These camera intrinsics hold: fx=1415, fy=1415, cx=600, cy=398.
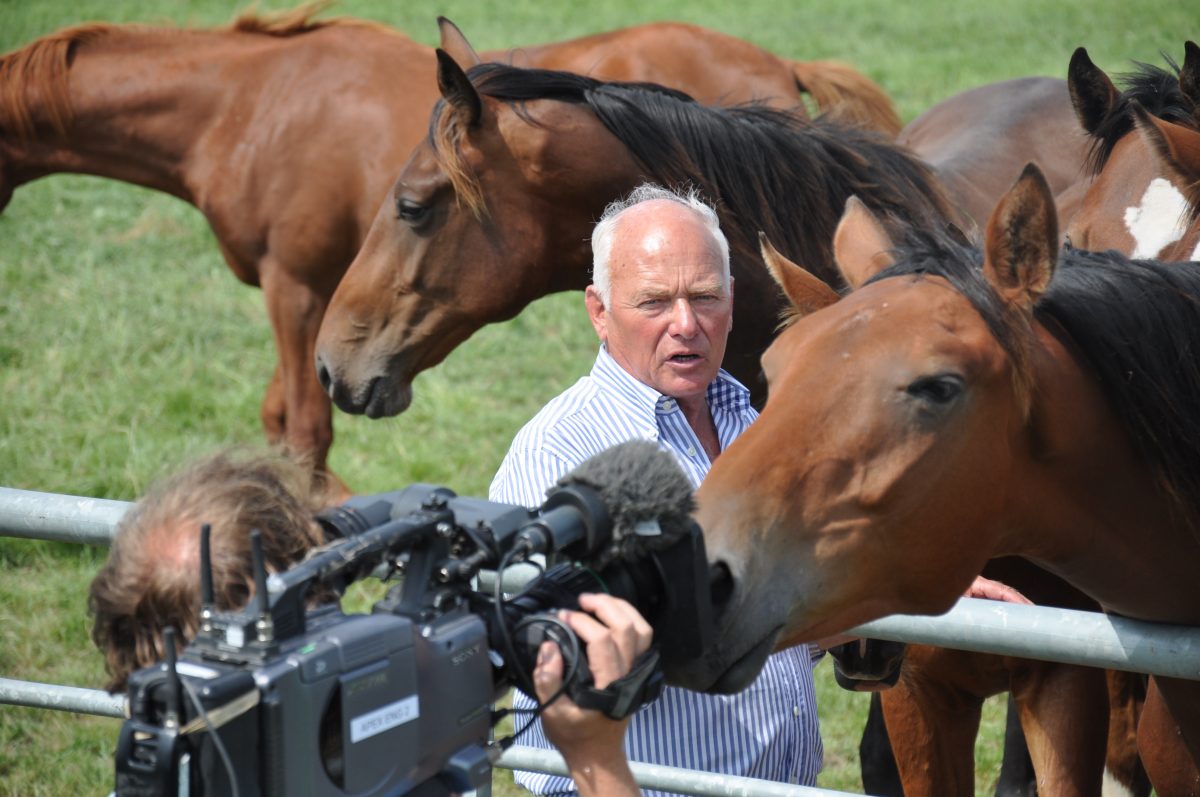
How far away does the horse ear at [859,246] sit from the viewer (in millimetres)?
2188

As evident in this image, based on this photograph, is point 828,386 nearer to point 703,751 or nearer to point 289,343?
point 703,751

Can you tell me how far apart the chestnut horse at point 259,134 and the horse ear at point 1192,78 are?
7.86 ft

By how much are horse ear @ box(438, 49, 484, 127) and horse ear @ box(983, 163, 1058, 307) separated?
7.25 ft

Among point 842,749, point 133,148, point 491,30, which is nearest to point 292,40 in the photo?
point 133,148

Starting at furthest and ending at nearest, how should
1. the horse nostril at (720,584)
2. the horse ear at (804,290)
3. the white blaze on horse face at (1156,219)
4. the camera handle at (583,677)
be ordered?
the white blaze on horse face at (1156,219) < the horse ear at (804,290) < the horse nostril at (720,584) < the camera handle at (583,677)

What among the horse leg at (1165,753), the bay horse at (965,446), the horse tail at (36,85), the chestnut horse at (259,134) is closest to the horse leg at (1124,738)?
the horse leg at (1165,753)

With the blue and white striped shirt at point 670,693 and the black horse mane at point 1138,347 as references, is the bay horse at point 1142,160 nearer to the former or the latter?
the black horse mane at point 1138,347

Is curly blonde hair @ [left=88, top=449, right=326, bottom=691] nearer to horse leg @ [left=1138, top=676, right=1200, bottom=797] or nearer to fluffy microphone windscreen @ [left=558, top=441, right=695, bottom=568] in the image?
fluffy microphone windscreen @ [left=558, top=441, right=695, bottom=568]

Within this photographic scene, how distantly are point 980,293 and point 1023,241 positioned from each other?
0.09 meters

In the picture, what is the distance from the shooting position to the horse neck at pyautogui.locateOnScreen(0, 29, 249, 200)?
6195 millimetres

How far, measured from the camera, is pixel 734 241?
3.84 metres

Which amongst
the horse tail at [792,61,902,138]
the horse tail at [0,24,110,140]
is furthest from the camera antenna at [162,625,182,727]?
the horse tail at [792,61,902,138]

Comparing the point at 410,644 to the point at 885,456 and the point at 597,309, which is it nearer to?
the point at 885,456

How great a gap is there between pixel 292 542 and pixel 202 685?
1.07 feet
